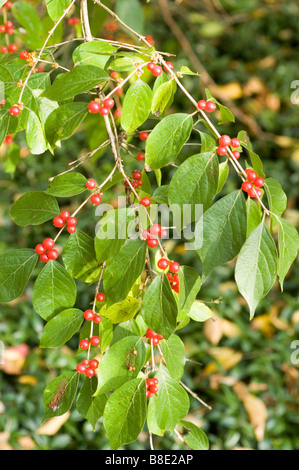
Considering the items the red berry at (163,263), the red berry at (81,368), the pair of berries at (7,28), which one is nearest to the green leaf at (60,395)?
the red berry at (81,368)

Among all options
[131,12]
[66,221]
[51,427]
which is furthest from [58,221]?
[51,427]

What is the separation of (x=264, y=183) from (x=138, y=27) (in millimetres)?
772

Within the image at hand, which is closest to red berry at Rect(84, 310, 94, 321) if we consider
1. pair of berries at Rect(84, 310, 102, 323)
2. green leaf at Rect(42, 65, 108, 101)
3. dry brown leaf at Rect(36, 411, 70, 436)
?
pair of berries at Rect(84, 310, 102, 323)

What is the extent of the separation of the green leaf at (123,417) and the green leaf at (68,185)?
0.98ft

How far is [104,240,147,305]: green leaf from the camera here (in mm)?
678

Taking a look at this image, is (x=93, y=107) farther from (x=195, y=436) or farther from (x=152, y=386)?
(x=195, y=436)

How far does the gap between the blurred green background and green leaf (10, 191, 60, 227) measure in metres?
0.30

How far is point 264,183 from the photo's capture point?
0.71m

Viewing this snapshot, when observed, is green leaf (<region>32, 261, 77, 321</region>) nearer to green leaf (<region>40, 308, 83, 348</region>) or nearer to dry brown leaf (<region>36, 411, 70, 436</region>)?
green leaf (<region>40, 308, 83, 348</region>)

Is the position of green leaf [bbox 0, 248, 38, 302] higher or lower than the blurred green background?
higher

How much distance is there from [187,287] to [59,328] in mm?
201

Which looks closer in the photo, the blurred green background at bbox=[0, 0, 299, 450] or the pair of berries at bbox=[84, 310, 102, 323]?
the pair of berries at bbox=[84, 310, 102, 323]

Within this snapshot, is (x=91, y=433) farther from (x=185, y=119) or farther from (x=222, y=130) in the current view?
(x=222, y=130)

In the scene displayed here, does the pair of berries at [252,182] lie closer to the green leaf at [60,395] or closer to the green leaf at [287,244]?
the green leaf at [287,244]
